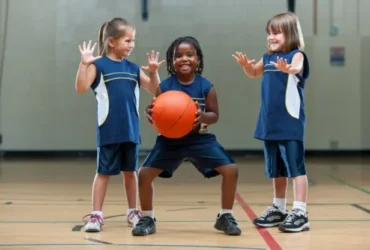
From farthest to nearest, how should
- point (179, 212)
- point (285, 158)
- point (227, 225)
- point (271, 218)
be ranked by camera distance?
1. point (179, 212)
2. point (271, 218)
3. point (285, 158)
4. point (227, 225)

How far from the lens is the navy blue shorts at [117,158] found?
13.6 ft

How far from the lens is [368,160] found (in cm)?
1101

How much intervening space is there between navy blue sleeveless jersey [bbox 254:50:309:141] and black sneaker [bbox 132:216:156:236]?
0.86 meters

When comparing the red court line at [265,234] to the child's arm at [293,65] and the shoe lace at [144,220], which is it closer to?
the shoe lace at [144,220]

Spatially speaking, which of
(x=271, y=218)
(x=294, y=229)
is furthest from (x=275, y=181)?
(x=294, y=229)

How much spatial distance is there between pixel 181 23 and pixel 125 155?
25.1 ft

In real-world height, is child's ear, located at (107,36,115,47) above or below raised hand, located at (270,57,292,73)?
above

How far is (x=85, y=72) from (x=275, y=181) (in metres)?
1.36

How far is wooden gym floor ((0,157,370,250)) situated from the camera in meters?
3.64

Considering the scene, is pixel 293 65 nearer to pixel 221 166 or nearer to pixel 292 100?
pixel 292 100

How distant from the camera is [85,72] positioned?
13.5 ft

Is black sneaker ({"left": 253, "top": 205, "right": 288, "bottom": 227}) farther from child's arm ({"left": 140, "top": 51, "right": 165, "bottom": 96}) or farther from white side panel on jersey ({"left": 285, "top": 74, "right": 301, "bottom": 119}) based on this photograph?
child's arm ({"left": 140, "top": 51, "right": 165, "bottom": 96})

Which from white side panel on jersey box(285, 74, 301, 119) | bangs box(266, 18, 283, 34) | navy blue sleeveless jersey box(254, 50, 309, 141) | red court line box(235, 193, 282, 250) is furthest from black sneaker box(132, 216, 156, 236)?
bangs box(266, 18, 283, 34)

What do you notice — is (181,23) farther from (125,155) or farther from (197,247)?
(197,247)
